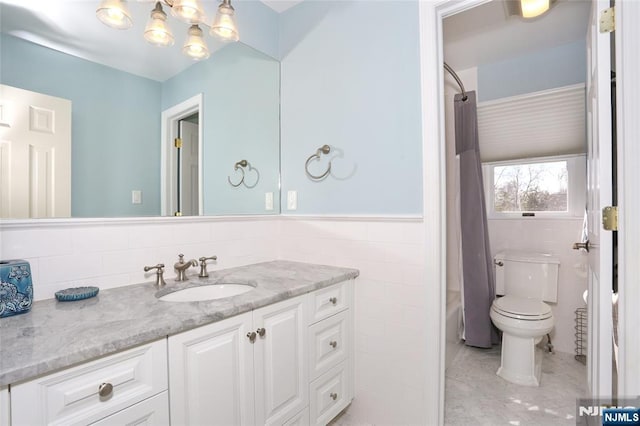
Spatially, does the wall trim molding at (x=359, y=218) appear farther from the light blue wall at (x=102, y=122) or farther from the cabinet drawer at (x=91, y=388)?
the cabinet drawer at (x=91, y=388)

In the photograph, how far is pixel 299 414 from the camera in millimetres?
1359

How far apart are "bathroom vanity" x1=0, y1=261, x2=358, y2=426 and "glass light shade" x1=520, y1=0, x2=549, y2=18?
6.39ft

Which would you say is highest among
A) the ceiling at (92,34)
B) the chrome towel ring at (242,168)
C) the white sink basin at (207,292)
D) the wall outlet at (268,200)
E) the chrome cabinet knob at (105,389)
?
the ceiling at (92,34)

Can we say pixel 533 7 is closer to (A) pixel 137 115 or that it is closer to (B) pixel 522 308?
(B) pixel 522 308

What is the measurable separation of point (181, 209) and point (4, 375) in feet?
3.25

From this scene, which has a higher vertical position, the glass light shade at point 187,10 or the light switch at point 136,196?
the glass light shade at point 187,10

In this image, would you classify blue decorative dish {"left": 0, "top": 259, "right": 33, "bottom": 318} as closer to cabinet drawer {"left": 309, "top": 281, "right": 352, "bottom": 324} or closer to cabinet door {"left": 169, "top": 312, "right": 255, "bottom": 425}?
cabinet door {"left": 169, "top": 312, "right": 255, "bottom": 425}

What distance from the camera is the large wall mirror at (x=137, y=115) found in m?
1.11

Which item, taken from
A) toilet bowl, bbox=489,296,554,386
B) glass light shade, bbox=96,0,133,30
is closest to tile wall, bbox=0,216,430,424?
glass light shade, bbox=96,0,133,30

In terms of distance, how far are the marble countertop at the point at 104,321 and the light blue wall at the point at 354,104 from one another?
57 cm

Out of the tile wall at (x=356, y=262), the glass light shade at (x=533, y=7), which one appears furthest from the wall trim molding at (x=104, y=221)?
the glass light shade at (x=533, y=7)

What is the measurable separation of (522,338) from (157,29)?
9.22ft

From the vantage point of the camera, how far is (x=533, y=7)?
6.18 feet

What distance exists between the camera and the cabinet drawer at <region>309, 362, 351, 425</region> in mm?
1446
